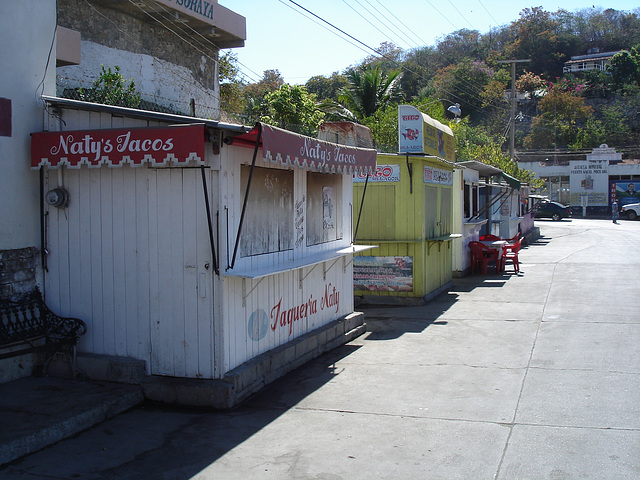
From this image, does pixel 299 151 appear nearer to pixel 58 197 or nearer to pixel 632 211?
pixel 58 197

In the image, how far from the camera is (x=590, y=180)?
5116 cm

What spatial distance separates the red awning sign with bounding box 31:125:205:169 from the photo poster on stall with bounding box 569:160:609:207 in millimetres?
50150

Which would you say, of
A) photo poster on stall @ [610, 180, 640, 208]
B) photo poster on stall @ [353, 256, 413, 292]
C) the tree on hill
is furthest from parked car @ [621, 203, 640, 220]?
photo poster on stall @ [353, 256, 413, 292]

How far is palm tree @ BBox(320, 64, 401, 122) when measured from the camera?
3164 centimetres

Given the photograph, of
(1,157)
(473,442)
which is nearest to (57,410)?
(1,157)

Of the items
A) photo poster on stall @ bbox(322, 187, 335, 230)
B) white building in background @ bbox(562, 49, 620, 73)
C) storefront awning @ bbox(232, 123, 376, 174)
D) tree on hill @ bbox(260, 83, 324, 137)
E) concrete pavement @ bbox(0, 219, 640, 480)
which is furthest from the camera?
white building in background @ bbox(562, 49, 620, 73)

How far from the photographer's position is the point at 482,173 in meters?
19.2

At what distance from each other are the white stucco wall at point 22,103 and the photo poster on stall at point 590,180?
50.1m

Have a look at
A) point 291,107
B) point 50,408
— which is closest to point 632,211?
point 291,107

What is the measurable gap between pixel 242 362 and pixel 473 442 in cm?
258

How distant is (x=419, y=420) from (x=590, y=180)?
50.9 metres

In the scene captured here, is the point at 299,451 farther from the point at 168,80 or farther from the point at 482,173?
the point at 168,80

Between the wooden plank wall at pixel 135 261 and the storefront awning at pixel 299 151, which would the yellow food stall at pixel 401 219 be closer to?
the storefront awning at pixel 299 151

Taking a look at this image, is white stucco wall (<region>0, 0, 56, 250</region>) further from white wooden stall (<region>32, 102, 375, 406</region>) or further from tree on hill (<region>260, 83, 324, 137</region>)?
tree on hill (<region>260, 83, 324, 137</region>)
